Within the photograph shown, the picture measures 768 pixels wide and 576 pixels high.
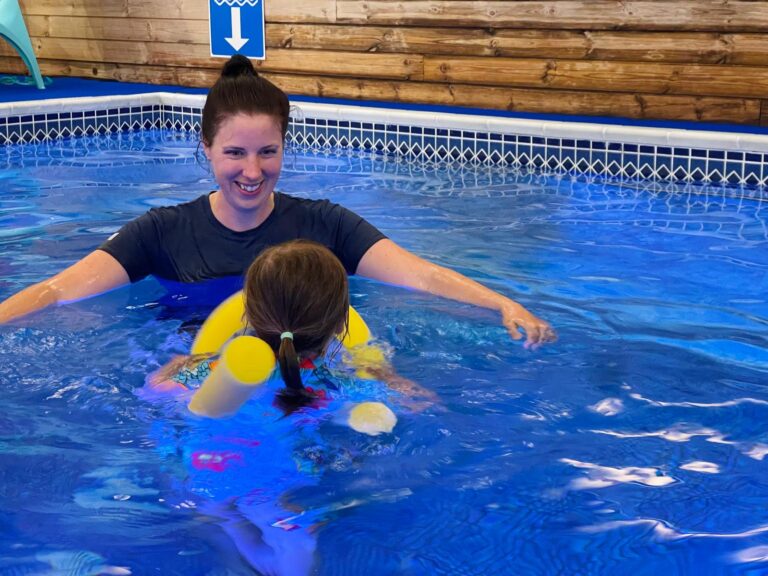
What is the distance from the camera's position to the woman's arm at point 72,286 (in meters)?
3.26

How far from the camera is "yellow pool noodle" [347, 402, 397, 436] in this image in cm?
271

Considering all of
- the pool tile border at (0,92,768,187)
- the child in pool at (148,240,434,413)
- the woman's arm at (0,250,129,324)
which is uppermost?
the child in pool at (148,240,434,413)

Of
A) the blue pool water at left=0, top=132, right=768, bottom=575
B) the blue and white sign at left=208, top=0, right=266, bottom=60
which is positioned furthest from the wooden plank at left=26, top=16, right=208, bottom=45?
the blue pool water at left=0, top=132, right=768, bottom=575

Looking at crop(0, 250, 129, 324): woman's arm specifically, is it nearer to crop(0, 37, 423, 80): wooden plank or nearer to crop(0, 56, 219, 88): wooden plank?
crop(0, 37, 423, 80): wooden plank

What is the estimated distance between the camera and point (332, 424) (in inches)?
107

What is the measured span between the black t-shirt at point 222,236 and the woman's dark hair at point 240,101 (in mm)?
309

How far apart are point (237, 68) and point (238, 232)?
54 cm

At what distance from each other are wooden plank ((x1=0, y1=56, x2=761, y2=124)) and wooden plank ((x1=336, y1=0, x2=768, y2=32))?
19.4 inches

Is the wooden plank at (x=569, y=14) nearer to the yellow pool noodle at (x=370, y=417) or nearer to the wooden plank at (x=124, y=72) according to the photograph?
the wooden plank at (x=124, y=72)

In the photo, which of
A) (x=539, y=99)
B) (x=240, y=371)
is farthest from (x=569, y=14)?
(x=240, y=371)

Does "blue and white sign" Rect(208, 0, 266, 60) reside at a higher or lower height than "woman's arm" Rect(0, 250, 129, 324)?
higher

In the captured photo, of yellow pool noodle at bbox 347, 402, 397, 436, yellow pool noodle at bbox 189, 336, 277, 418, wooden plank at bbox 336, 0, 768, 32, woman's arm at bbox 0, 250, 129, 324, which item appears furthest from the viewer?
wooden plank at bbox 336, 0, 768, 32

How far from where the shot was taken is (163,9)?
34.3 feet

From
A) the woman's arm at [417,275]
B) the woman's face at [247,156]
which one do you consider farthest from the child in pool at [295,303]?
the woman's arm at [417,275]
